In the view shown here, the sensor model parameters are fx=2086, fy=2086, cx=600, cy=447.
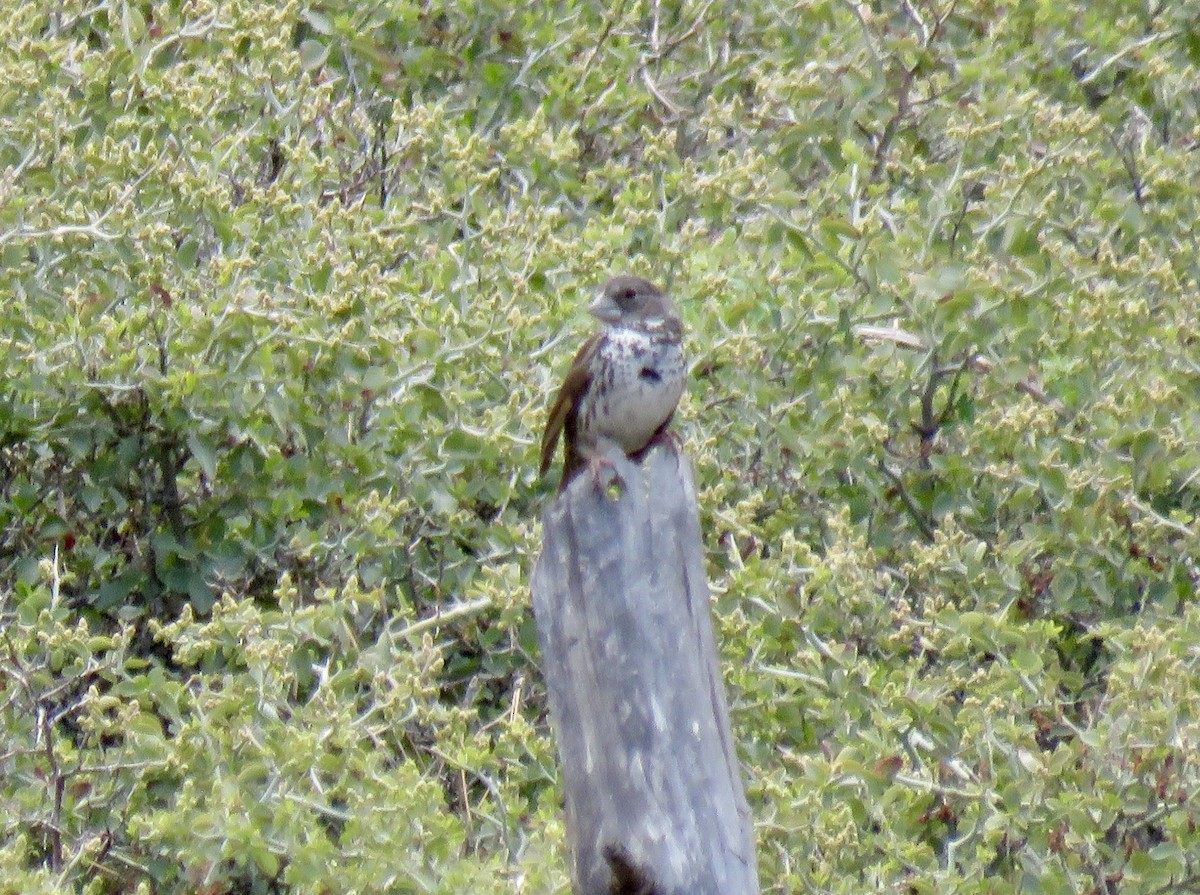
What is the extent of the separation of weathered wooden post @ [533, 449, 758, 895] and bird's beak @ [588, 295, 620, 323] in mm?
1529

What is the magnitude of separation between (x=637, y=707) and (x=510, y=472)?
2.37 metres

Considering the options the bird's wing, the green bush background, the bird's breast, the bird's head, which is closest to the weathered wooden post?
the green bush background

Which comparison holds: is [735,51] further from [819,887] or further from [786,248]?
[819,887]

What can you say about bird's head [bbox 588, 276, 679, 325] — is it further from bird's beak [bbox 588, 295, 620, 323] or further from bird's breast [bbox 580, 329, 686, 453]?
bird's breast [bbox 580, 329, 686, 453]

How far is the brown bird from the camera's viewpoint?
169 inches

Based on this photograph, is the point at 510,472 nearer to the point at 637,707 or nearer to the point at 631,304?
the point at 631,304

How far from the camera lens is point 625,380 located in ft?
14.2

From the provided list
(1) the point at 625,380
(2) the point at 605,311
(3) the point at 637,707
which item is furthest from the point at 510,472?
(3) the point at 637,707

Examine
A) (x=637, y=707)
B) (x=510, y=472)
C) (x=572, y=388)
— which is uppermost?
(x=637, y=707)

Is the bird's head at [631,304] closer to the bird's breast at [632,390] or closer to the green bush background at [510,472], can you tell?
the bird's breast at [632,390]

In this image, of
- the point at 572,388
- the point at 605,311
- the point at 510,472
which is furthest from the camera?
the point at 510,472

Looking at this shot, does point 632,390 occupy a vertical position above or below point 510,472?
above

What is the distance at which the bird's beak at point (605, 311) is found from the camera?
4555 millimetres

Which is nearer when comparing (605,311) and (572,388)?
(572,388)
